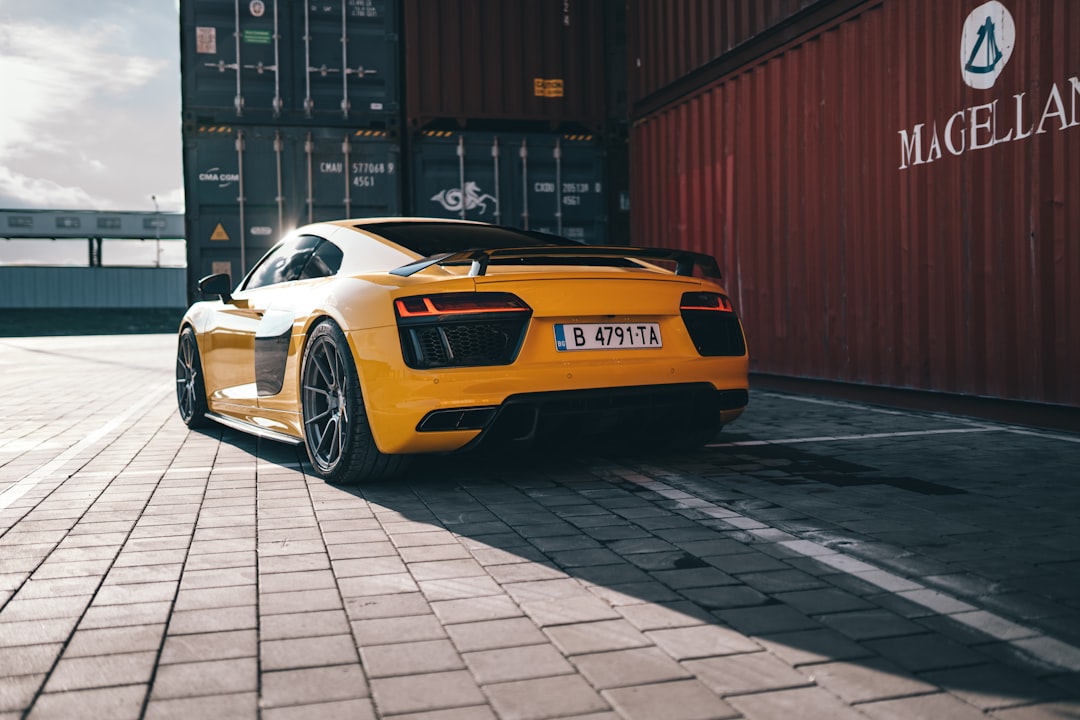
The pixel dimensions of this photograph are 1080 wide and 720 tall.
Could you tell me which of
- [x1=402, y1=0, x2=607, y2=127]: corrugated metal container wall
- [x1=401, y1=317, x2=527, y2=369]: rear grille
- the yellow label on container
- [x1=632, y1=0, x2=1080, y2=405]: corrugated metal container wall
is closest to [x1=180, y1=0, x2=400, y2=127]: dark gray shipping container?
[x1=402, y1=0, x2=607, y2=127]: corrugated metal container wall

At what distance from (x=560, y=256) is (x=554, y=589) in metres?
2.00

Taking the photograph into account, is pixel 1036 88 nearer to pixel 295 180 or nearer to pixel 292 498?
pixel 292 498

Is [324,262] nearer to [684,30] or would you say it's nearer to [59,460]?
[59,460]

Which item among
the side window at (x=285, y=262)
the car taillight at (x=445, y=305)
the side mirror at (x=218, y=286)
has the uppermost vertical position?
the side window at (x=285, y=262)

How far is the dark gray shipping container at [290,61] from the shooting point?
1066 centimetres

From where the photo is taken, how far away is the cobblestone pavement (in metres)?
2.04

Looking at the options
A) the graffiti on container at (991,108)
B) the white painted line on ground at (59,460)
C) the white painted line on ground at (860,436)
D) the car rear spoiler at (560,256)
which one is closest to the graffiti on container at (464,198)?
the white painted line on ground at (59,460)

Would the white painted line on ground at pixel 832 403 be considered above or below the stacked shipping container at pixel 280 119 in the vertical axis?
below

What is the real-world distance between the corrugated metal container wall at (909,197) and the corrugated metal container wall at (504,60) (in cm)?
198

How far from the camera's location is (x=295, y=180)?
35.9 ft

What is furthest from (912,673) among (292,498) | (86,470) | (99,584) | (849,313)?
(849,313)

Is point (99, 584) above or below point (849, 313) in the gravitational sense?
below

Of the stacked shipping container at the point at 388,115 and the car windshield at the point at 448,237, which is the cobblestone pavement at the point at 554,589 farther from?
the stacked shipping container at the point at 388,115

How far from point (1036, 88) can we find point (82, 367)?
1360 centimetres
